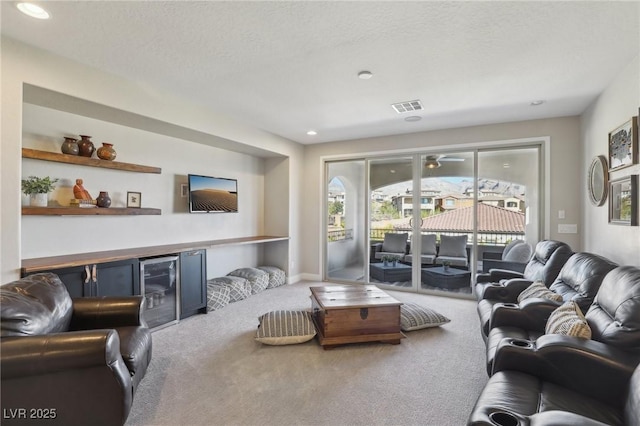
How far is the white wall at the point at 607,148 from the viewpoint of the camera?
2652mm

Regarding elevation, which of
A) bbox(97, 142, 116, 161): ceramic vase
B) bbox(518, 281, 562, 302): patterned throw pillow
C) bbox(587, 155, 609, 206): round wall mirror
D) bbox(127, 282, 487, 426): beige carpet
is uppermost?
bbox(97, 142, 116, 161): ceramic vase

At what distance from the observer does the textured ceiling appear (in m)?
2.11

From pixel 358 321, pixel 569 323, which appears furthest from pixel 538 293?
pixel 358 321

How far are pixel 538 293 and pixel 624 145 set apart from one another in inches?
59.5

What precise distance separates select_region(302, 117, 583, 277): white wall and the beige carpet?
2.25 m

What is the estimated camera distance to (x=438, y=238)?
17.2 feet

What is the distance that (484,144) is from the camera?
4.77 meters

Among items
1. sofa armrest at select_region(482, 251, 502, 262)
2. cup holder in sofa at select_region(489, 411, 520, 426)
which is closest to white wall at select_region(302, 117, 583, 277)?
sofa armrest at select_region(482, 251, 502, 262)

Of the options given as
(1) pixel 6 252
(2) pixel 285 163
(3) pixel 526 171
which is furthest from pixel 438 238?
(1) pixel 6 252

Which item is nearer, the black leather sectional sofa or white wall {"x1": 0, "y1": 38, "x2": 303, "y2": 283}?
the black leather sectional sofa

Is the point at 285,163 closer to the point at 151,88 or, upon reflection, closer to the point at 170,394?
the point at 151,88

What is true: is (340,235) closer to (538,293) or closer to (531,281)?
(531,281)

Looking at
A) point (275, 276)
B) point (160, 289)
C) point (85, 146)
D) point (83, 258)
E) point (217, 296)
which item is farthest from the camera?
point (275, 276)

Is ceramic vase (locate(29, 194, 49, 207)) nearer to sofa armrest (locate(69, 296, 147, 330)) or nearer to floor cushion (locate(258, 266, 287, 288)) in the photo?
sofa armrest (locate(69, 296, 147, 330))
